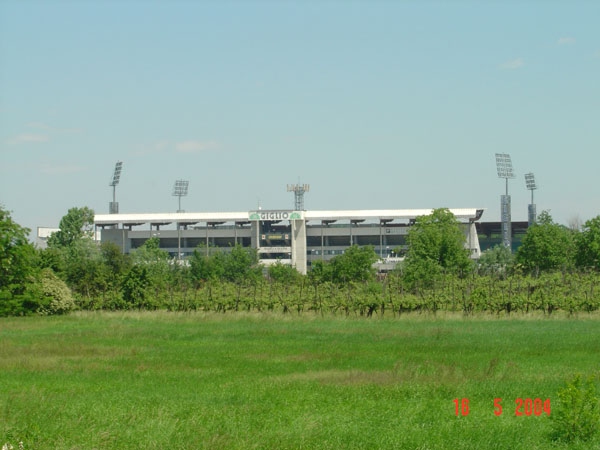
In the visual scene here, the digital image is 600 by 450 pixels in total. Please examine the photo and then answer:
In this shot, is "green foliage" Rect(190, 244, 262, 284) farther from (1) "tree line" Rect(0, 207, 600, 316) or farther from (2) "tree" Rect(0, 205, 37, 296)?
(2) "tree" Rect(0, 205, 37, 296)

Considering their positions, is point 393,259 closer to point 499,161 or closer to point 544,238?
point 499,161

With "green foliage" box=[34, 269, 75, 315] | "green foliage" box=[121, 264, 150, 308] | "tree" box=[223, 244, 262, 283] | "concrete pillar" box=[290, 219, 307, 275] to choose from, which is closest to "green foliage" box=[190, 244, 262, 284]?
"tree" box=[223, 244, 262, 283]

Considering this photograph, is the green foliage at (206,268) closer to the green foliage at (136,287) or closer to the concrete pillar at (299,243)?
the concrete pillar at (299,243)

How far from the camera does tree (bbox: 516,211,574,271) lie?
268ft

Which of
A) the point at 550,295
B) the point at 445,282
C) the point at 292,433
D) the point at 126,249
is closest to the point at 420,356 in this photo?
the point at 292,433

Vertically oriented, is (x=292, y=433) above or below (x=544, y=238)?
below

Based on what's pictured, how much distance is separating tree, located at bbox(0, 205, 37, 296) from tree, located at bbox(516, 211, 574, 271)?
51.0 metres

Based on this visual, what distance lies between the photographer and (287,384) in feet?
63.7

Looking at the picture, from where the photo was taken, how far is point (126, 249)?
124750mm

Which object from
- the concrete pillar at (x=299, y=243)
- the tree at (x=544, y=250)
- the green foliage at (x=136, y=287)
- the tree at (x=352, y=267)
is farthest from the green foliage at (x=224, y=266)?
the green foliage at (x=136, y=287)

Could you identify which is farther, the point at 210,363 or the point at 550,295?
the point at 550,295

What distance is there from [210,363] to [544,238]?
64.5 meters
